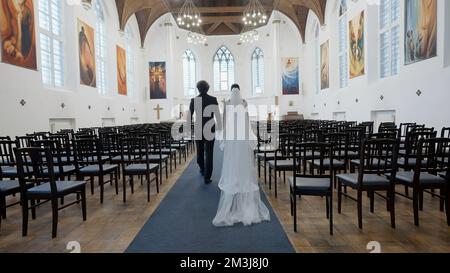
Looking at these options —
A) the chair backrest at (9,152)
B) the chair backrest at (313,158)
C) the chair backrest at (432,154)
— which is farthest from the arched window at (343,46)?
the chair backrest at (9,152)

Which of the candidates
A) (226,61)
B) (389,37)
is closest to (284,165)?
(389,37)

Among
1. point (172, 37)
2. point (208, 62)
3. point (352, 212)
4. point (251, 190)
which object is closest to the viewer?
point (251, 190)

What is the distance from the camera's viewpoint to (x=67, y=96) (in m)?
10.3

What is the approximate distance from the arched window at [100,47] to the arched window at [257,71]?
12264 millimetres

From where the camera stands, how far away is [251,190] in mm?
3730

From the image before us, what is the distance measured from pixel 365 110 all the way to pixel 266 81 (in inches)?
460

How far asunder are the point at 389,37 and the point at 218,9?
11.6 metres

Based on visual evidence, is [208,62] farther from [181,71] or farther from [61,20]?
[61,20]

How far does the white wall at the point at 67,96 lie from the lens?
741 centimetres

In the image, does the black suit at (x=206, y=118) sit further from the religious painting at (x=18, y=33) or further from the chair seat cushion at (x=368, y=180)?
the religious painting at (x=18, y=33)

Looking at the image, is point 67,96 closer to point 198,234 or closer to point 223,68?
point 198,234

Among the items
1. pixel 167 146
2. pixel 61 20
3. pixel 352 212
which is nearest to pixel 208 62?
pixel 61 20

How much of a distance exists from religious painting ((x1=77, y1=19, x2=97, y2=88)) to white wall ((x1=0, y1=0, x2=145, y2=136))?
0.90 feet

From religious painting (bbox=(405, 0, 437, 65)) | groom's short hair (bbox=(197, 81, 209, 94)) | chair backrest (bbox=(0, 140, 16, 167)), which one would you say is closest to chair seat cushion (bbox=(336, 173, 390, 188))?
groom's short hair (bbox=(197, 81, 209, 94))
